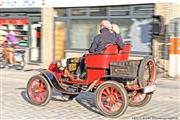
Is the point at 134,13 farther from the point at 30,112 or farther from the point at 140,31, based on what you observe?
the point at 30,112

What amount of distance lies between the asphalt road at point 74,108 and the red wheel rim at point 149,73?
0.59 meters

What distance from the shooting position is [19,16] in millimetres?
21109

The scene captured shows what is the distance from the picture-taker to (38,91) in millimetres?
9750

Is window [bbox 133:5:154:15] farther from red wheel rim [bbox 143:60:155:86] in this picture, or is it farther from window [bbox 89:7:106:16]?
red wheel rim [bbox 143:60:155:86]

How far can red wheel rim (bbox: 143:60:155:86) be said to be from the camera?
29.5 feet

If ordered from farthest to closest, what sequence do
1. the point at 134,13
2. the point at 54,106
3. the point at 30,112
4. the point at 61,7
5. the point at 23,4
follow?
the point at 23,4 → the point at 61,7 → the point at 134,13 → the point at 54,106 → the point at 30,112

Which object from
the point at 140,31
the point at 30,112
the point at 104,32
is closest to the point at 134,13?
the point at 140,31

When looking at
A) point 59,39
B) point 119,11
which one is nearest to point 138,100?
point 119,11

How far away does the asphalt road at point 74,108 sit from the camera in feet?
27.8

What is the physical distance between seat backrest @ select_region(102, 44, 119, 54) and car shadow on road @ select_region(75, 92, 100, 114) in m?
1.21

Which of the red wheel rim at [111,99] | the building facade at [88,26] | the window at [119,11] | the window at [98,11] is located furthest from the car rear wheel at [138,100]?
the window at [98,11]

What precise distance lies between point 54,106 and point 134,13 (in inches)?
318

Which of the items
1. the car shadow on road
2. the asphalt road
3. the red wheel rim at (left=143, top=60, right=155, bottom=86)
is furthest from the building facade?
the red wheel rim at (left=143, top=60, right=155, bottom=86)

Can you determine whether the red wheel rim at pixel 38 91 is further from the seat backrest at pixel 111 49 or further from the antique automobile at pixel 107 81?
the seat backrest at pixel 111 49
